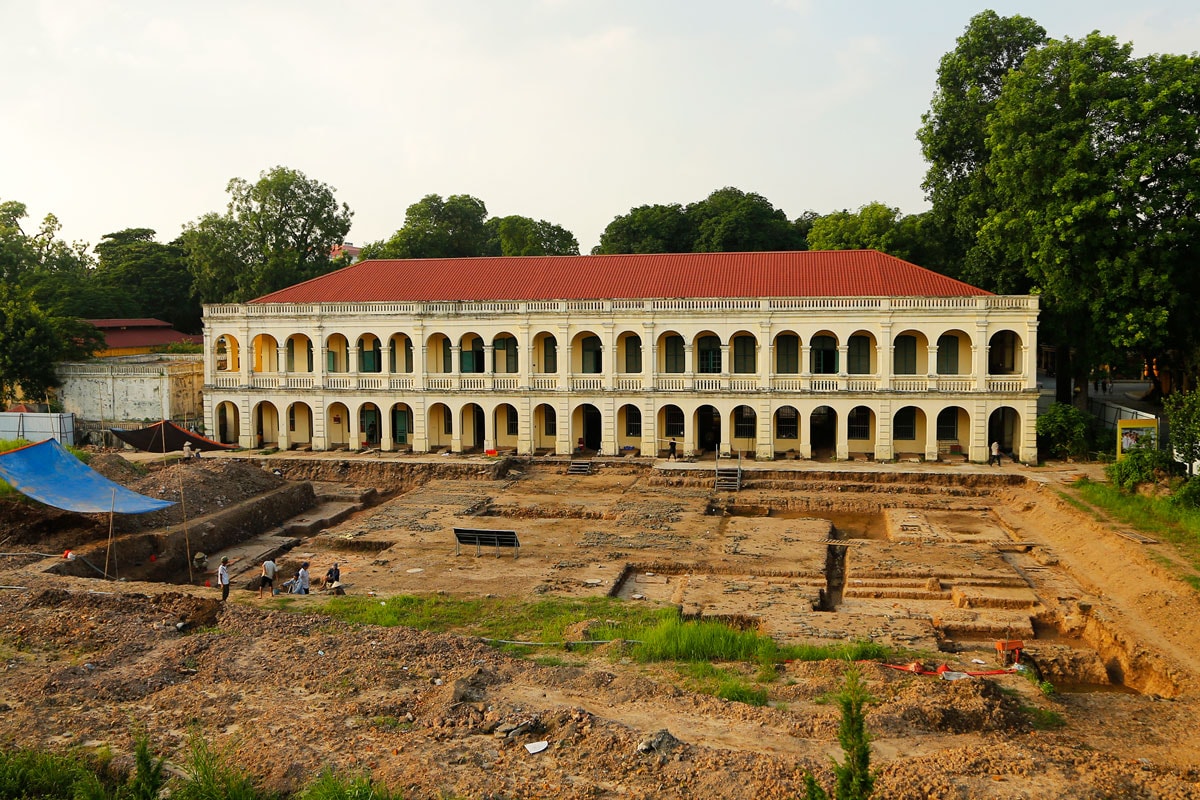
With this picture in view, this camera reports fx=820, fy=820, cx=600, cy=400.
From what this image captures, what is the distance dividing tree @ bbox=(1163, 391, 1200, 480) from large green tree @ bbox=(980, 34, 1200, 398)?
277 inches

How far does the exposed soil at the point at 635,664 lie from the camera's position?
33.6 feet

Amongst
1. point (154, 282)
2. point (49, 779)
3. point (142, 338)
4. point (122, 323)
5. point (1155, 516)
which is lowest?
point (49, 779)

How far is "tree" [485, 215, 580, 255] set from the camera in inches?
2712

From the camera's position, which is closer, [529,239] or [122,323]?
[122,323]

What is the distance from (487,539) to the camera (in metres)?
22.7

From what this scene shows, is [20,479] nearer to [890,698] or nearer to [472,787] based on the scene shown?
[472,787]

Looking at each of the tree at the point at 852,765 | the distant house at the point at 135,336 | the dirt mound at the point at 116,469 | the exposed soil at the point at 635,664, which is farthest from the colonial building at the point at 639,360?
the tree at the point at 852,765

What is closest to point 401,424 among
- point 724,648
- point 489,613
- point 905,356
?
point 905,356

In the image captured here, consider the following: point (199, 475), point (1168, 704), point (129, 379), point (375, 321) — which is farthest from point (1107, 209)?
point (129, 379)

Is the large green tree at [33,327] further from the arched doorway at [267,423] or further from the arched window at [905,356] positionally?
the arched window at [905,356]

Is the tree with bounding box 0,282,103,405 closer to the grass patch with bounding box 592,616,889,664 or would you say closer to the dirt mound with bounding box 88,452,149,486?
the dirt mound with bounding box 88,452,149,486

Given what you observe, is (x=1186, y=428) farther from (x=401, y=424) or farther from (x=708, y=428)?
(x=401, y=424)

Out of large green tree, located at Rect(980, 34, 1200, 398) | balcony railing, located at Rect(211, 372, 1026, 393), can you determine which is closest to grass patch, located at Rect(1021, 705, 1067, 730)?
balcony railing, located at Rect(211, 372, 1026, 393)

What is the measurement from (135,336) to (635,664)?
170 ft
